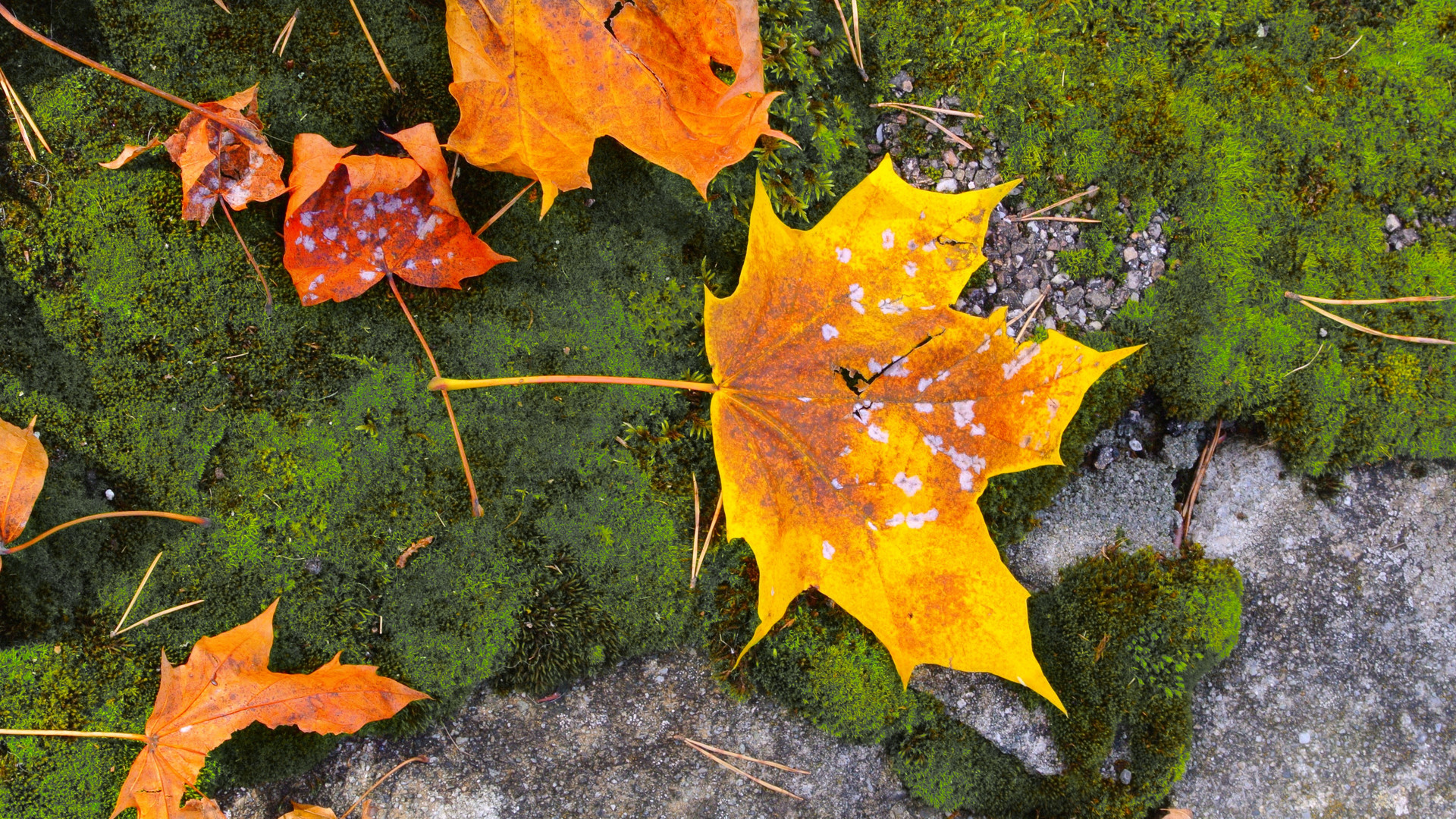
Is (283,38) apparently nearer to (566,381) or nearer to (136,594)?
(566,381)

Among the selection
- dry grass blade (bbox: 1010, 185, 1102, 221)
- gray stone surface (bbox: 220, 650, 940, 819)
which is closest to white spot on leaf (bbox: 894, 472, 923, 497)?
gray stone surface (bbox: 220, 650, 940, 819)

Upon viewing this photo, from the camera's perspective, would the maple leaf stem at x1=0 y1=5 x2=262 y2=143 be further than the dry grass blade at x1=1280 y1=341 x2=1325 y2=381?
No

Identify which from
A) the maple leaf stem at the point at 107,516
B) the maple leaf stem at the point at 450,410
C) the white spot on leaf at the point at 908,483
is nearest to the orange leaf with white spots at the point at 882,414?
the white spot on leaf at the point at 908,483

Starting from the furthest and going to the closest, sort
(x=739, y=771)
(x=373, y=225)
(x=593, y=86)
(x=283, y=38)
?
1. (x=739, y=771)
2. (x=283, y=38)
3. (x=373, y=225)
4. (x=593, y=86)

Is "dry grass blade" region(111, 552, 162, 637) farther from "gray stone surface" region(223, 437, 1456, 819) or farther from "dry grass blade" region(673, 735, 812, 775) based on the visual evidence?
"gray stone surface" region(223, 437, 1456, 819)

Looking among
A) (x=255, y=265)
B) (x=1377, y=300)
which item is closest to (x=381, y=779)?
(x=255, y=265)

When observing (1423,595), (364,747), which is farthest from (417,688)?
(1423,595)

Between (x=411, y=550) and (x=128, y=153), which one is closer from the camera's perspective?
(x=128, y=153)
